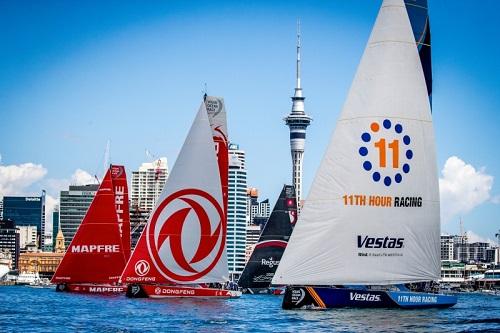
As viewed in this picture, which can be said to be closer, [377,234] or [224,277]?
[377,234]

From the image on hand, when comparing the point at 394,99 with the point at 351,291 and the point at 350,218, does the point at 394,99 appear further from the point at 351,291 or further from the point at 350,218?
the point at 351,291

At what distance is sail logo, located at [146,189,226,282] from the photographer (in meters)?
71.4

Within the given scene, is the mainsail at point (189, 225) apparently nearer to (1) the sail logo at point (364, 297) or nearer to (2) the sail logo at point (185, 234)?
(2) the sail logo at point (185, 234)

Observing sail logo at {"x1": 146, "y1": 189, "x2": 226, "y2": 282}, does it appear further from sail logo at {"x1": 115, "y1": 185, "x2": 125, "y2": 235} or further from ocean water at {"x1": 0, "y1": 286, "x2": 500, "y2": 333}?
sail logo at {"x1": 115, "y1": 185, "x2": 125, "y2": 235}

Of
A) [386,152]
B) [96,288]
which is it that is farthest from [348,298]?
[96,288]

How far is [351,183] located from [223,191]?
21.6m

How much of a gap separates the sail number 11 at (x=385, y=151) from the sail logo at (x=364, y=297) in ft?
21.8

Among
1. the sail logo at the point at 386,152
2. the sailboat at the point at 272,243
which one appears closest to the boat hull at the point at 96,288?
the sailboat at the point at 272,243

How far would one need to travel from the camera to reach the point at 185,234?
71.8 m

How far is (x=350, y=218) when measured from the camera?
53531 millimetres

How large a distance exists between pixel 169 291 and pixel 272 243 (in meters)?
37.6

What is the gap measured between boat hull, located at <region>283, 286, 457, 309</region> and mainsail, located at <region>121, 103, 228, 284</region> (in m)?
17.3

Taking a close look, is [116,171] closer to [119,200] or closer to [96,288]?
[119,200]

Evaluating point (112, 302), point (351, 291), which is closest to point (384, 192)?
point (351, 291)
